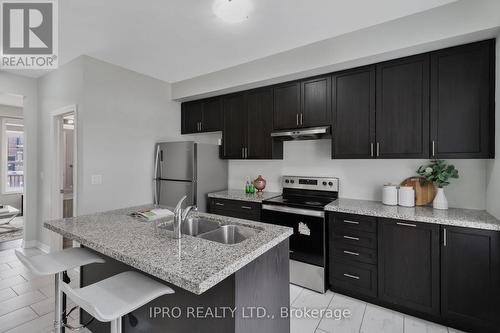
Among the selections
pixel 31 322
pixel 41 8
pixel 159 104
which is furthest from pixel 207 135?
pixel 31 322

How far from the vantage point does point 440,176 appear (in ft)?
7.71

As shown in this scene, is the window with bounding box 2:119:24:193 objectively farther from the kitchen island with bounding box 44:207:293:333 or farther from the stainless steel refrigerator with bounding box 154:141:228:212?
the kitchen island with bounding box 44:207:293:333

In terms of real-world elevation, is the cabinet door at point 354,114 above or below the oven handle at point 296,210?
above

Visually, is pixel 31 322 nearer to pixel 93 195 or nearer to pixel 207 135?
pixel 93 195

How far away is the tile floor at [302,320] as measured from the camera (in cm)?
206

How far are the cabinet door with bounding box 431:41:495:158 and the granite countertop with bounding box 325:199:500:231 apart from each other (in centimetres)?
52

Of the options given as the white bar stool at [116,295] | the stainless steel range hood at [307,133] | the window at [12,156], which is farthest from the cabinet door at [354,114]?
the window at [12,156]

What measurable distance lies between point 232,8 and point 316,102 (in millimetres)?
1443

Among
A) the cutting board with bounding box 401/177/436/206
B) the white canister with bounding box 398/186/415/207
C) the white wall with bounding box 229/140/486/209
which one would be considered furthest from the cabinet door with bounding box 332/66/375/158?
the cutting board with bounding box 401/177/436/206

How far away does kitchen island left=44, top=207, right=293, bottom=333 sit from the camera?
1.12 metres

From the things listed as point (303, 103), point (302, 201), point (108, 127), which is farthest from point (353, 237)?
point (108, 127)

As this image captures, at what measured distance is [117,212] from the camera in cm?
226

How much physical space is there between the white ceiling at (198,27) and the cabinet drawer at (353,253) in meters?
2.14

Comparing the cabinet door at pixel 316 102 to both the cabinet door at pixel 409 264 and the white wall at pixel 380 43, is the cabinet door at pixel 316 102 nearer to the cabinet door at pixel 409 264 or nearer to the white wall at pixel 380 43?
the white wall at pixel 380 43
